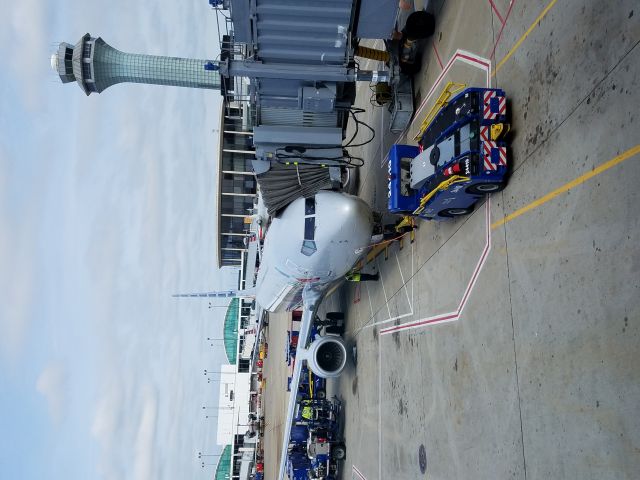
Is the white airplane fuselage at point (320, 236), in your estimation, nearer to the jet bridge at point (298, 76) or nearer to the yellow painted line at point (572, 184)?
the jet bridge at point (298, 76)

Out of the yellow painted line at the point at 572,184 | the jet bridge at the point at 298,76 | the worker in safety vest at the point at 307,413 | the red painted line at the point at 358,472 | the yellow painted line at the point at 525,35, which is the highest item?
the jet bridge at the point at 298,76

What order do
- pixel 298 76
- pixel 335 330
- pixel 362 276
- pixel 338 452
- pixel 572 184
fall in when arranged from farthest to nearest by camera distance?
pixel 335 330, pixel 338 452, pixel 362 276, pixel 298 76, pixel 572 184

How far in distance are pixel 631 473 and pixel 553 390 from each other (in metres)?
1.97

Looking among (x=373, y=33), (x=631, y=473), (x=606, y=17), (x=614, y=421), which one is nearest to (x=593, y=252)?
(x=614, y=421)

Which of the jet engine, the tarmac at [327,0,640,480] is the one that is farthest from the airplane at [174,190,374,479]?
the tarmac at [327,0,640,480]

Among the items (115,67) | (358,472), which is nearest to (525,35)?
(115,67)

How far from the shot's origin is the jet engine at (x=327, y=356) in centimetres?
2091

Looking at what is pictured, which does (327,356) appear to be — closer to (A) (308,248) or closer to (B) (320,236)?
(A) (308,248)

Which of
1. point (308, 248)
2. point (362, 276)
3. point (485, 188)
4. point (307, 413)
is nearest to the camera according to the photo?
point (485, 188)

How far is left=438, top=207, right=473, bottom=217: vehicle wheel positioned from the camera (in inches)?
489

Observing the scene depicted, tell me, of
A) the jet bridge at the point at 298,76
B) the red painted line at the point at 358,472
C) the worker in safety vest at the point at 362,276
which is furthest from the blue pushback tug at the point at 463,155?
the red painted line at the point at 358,472

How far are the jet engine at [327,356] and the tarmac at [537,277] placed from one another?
515 centimetres

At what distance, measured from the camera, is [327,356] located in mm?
21406

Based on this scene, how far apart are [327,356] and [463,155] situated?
13346 millimetres
